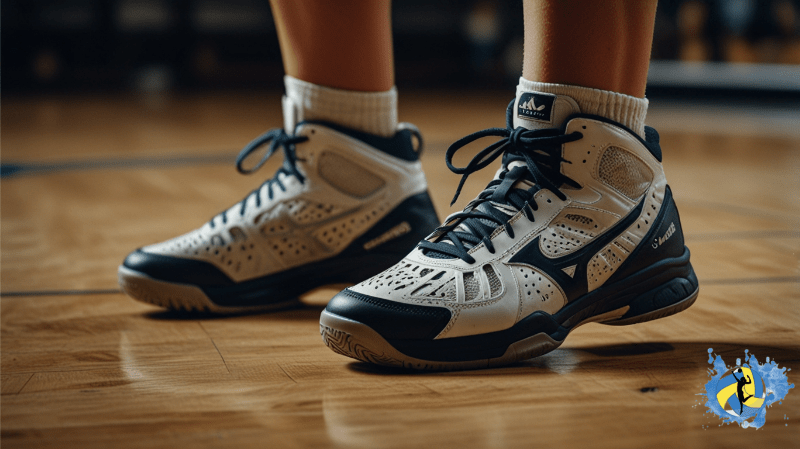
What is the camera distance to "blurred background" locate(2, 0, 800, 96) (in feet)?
14.8

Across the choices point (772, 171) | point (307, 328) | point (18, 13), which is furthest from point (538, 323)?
point (18, 13)

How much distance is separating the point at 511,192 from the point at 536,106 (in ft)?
0.22

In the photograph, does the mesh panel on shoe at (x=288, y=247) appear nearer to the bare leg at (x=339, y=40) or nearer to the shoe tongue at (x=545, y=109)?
the bare leg at (x=339, y=40)

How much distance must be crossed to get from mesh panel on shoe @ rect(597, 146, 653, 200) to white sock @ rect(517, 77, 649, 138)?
3cm

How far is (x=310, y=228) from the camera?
757 mm

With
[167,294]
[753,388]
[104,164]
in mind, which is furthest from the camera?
[104,164]

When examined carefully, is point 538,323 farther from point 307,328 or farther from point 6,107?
point 6,107

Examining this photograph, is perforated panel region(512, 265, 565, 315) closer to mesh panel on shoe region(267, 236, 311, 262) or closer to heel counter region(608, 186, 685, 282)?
heel counter region(608, 186, 685, 282)

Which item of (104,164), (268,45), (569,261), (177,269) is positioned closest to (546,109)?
(569,261)

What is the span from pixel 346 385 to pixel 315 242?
0.82 feet

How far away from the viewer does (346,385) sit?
0.53 metres

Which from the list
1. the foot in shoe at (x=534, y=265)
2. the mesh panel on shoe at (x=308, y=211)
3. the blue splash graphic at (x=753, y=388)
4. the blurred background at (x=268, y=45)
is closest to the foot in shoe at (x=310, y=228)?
the mesh panel on shoe at (x=308, y=211)

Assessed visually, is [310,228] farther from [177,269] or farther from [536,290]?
[536,290]

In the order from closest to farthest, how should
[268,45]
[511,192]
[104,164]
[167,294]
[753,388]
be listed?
[753,388] → [511,192] → [167,294] → [104,164] → [268,45]
